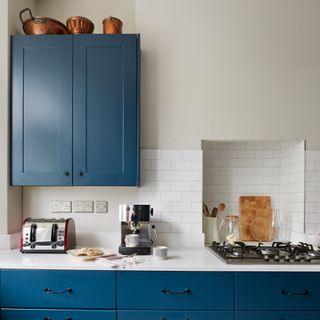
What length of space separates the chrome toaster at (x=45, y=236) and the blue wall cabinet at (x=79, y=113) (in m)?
0.28

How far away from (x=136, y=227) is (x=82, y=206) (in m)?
0.54

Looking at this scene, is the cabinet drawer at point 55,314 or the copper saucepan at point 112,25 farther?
the copper saucepan at point 112,25

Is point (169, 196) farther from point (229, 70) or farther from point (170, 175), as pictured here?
point (229, 70)

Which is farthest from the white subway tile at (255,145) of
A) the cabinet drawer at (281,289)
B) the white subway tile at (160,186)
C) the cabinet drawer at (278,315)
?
the cabinet drawer at (278,315)

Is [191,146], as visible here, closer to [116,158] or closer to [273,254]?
[116,158]

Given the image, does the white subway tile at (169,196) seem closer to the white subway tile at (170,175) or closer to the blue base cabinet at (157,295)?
the white subway tile at (170,175)

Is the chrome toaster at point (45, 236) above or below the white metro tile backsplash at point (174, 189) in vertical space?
below

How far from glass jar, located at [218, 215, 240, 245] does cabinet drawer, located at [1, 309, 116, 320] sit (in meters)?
1.10

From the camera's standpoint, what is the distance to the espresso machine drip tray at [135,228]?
247 centimetres

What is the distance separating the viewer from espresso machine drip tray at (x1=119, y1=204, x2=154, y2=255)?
8.11 ft

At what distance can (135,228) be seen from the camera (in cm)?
258

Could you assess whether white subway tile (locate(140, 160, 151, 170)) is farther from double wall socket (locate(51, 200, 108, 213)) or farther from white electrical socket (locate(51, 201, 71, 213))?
white electrical socket (locate(51, 201, 71, 213))

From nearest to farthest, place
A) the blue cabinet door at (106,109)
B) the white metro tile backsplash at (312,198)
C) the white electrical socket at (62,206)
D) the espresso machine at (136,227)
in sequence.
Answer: the espresso machine at (136,227) < the blue cabinet door at (106,109) < the white metro tile backsplash at (312,198) < the white electrical socket at (62,206)

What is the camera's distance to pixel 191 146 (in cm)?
283
